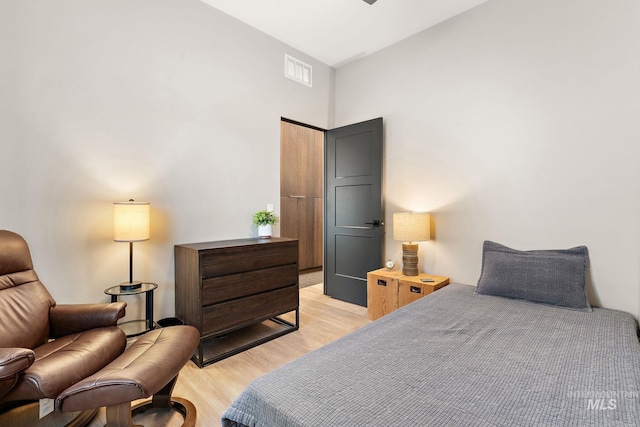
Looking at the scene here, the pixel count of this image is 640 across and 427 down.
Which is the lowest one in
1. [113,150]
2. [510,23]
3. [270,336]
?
[270,336]

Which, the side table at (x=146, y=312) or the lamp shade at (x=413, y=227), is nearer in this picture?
the side table at (x=146, y=312)

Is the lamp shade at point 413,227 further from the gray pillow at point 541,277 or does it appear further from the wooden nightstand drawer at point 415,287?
the gray pillow at point 541,277

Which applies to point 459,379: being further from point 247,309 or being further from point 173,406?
point 247,309

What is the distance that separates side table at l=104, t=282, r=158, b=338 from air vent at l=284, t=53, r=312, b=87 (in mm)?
2697

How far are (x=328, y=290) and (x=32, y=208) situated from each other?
307 cm

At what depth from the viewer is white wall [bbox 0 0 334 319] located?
196cm

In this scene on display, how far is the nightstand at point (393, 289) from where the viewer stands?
284 cm

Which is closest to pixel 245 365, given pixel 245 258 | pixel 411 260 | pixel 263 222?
pixel 245 258

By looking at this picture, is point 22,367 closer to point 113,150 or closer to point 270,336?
point 113,150

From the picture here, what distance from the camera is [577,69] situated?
231cm

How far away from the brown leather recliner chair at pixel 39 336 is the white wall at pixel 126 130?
29 centimetres

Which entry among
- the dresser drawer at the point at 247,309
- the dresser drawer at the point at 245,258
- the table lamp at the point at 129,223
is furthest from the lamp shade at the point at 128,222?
the dresser drawer at the point at 247,309

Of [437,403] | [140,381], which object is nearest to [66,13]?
[140,381]

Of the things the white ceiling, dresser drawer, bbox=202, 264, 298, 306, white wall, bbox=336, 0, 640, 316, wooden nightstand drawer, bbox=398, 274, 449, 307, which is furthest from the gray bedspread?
the white ceiling
